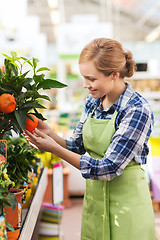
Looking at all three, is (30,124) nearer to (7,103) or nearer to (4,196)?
(7,103)

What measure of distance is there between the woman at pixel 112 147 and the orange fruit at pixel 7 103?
0.25 meters

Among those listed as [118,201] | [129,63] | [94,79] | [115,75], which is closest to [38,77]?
[94,79]

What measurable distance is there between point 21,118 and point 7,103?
0.31 ft

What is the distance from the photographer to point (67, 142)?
2209 mm

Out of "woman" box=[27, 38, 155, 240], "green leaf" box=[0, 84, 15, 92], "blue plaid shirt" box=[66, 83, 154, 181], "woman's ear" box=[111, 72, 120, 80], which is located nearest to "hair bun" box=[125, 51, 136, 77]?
"woman" box=[27, 38, 155, 240]

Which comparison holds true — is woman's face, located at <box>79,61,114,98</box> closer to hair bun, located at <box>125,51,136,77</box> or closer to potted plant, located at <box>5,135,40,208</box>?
hair bun, located at <box>125,51,136,77</box>

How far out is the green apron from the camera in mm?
1974

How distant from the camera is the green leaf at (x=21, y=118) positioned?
1511mm

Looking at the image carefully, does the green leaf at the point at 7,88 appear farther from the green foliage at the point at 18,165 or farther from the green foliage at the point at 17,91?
the green foliage at the point at 18,165

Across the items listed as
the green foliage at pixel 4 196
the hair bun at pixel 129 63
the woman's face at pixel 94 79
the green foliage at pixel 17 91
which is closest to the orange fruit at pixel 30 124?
the green foliage at pixel 17 91

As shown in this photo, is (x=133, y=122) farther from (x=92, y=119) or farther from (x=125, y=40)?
(x=125, y=40)

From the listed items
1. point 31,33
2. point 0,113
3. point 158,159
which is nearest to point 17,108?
point 0,113

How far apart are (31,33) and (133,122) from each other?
5.97 meters

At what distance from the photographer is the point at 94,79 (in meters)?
1.88
